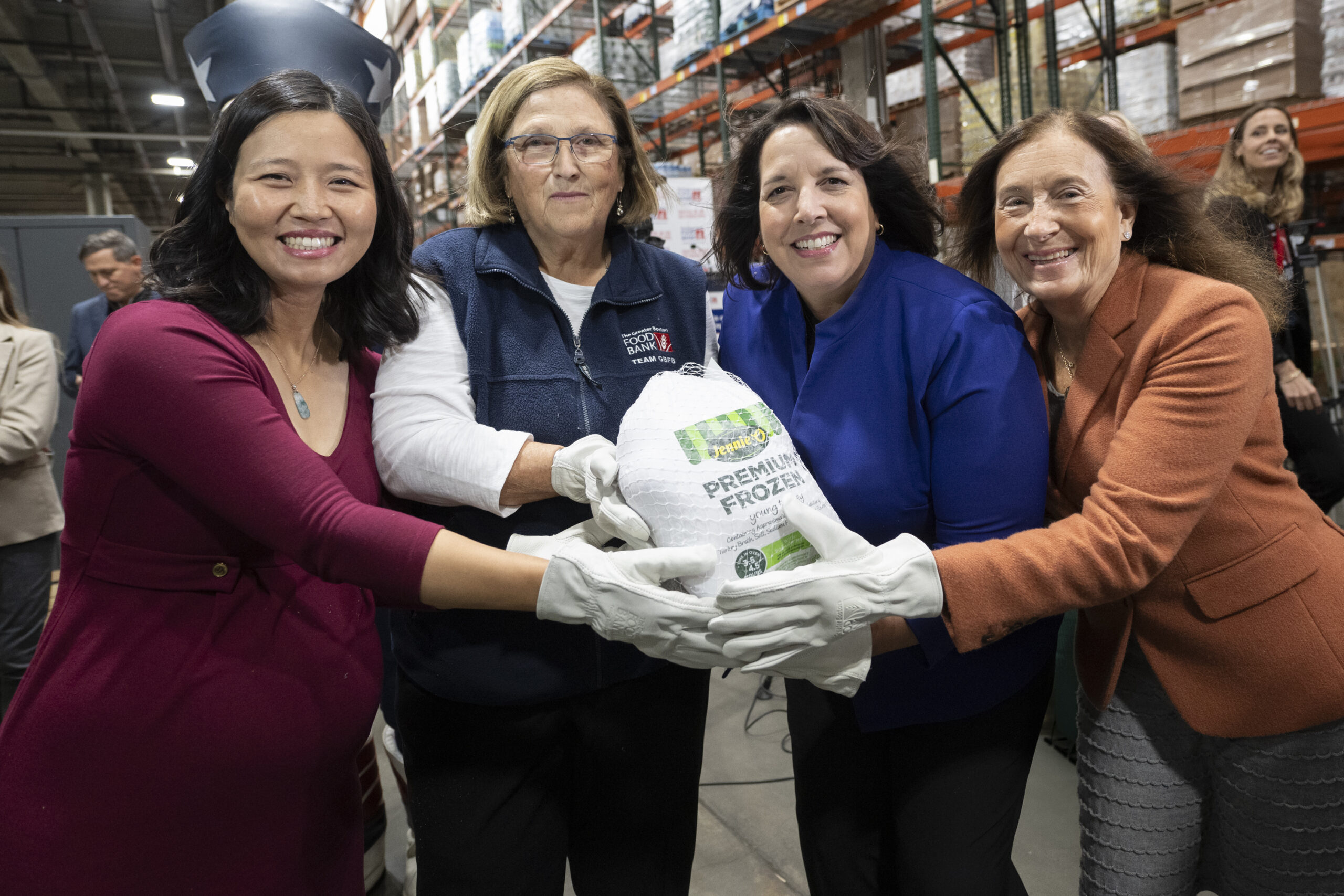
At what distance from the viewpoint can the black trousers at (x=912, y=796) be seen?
47.9 inches

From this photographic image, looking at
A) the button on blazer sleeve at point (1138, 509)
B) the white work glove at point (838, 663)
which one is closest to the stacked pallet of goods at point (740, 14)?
the button on blazer sleeve at point (1138, 509)

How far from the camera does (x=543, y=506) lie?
1.26m

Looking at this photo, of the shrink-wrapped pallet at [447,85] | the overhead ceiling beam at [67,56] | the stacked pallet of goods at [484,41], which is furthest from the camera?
the overhead ceiling beam at [67,56]

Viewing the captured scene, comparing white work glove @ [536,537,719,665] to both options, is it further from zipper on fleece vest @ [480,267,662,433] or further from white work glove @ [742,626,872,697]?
zipper on fleece vest @ [480,267,662,433]

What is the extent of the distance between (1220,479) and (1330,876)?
0.61 meters

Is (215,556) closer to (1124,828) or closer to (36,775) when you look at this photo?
(36,775)

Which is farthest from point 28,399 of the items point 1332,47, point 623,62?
point 1332,47

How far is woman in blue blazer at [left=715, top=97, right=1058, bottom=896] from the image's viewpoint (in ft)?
3.71

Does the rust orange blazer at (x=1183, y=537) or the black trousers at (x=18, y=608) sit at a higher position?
the rust orange blazer at (x=1183, y=537)

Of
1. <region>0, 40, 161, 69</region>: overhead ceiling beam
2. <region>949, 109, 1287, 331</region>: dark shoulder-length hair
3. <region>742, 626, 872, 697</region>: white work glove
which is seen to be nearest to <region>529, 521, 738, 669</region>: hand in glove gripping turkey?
<region>742, 626, 872, 697</region>: white work glove

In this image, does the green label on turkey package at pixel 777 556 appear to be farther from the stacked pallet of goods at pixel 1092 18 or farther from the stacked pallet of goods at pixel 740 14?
the stacked pallet of goods at pixel 740 14

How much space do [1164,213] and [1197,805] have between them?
903mm

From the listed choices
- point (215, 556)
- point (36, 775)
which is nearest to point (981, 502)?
point (215, 556)

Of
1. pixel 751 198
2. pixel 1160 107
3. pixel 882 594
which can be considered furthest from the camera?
pixel 1160 107
